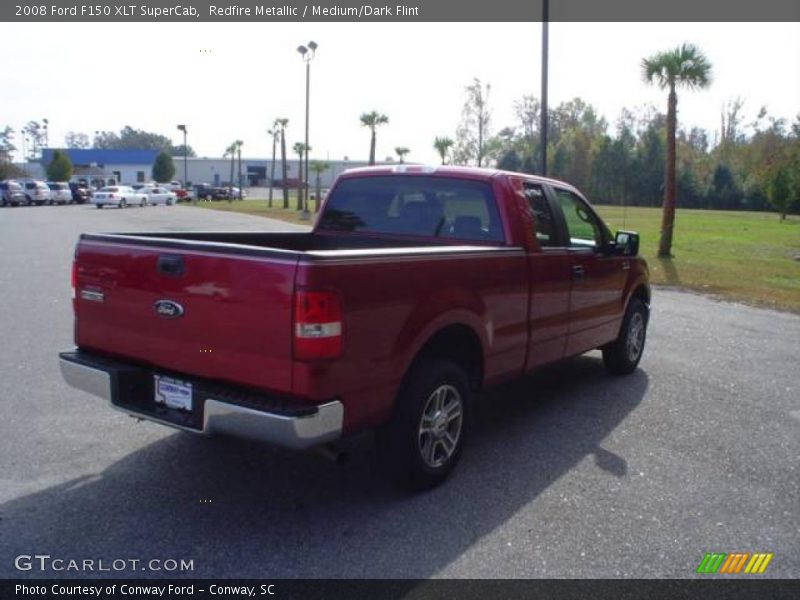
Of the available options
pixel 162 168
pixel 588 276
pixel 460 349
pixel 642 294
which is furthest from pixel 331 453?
pixel 162 168

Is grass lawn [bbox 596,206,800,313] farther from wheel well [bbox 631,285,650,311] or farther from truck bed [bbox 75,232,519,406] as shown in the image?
truck bed [bbox 75,232,519,406]

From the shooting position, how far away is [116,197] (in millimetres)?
49344

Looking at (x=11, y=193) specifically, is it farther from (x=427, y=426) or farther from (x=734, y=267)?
(x=427, y=426)

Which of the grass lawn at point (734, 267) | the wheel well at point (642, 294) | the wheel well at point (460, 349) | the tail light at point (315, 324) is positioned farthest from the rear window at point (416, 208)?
Answer: the grass lawn at point (734, 267)

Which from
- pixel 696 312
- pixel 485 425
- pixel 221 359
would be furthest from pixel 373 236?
pixel 696 312

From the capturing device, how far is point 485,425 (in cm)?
565

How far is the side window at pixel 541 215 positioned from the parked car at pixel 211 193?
68.3 meters

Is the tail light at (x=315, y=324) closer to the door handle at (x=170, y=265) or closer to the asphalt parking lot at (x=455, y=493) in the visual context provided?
the door handle at (x=170, y=265)

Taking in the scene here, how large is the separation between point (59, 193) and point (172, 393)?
57560 mm

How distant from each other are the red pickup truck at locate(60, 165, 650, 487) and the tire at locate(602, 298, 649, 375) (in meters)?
1.39

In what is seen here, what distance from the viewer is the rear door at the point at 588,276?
5.86m

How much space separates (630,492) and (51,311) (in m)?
8.11

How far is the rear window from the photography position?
532cm

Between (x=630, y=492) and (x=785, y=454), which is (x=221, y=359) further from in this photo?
(x=785, y=454)
